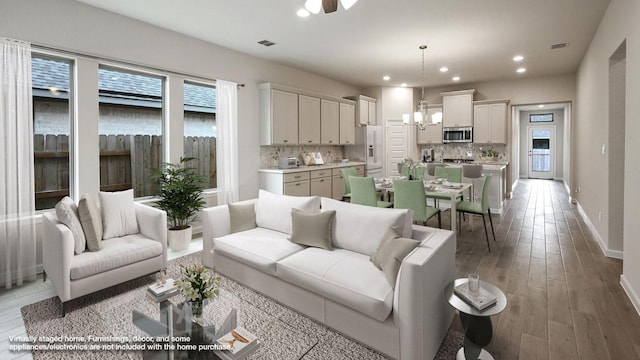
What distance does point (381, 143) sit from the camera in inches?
328

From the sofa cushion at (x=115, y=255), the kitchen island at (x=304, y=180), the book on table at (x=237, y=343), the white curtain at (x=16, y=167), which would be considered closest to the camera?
the book on table at (x=237, y=343)

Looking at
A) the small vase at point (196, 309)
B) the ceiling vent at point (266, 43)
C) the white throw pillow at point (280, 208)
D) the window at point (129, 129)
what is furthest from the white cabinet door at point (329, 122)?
the small vase at point (196, 309)

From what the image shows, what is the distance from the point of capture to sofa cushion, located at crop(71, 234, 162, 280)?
8.68 feet

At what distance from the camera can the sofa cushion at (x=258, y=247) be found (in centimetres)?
271

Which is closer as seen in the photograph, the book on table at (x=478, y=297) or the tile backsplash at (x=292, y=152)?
the book on table at (x=478, y=297)

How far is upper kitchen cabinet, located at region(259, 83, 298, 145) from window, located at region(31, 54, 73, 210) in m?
2.75

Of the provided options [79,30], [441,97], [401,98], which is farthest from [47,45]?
[441,97]

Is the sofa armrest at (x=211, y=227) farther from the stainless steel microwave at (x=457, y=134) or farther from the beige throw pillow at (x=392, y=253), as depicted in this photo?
the stainless steel microwave at (x=457, y=134)

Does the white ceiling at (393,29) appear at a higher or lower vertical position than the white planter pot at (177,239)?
higher

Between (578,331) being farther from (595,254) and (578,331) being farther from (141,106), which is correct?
(141,106)

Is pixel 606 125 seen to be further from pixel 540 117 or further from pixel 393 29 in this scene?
pixel 540 117

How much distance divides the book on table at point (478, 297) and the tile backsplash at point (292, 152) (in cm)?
448

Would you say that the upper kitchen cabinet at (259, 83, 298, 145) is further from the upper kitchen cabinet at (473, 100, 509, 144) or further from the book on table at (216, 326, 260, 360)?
the upper kitchen cabinet at (473, 100, 509, 144)

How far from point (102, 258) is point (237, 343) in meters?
1.82
